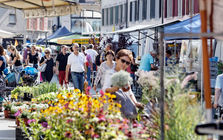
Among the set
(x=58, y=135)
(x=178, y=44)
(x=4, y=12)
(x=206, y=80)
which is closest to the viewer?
(x=206, y=80)

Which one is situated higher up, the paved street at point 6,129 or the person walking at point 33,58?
the person walking at point 33,58

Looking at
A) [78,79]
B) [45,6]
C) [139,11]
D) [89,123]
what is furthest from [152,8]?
[89,123]

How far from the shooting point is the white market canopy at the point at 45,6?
1600 centimetres

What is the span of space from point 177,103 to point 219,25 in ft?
3.61

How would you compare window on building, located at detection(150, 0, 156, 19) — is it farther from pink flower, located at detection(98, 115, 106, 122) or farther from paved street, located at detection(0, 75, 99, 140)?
pink flower, located at detection(98, 115, 106, 122)

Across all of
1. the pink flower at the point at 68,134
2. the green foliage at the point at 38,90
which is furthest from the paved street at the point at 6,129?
the pink flower at the point at 68,134

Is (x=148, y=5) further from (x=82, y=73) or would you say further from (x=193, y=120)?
(x=193, y=120)

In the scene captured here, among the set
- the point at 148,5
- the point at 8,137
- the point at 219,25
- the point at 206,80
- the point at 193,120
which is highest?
the point at 148,5

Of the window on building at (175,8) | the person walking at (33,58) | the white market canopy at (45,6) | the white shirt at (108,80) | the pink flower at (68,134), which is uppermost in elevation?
the window on building at (175,8)

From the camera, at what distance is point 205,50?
4367mm

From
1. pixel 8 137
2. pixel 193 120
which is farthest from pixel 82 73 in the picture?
pixel 193 120

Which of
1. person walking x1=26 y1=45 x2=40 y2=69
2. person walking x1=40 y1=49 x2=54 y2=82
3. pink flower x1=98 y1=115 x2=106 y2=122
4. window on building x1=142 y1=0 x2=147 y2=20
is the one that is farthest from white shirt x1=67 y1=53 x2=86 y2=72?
window on building x1=142 y1=0 x2=147 y2=20

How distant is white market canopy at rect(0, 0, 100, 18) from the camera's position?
16.0m

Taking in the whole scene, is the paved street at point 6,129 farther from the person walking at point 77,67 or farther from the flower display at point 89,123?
the person walking at point 77,67
